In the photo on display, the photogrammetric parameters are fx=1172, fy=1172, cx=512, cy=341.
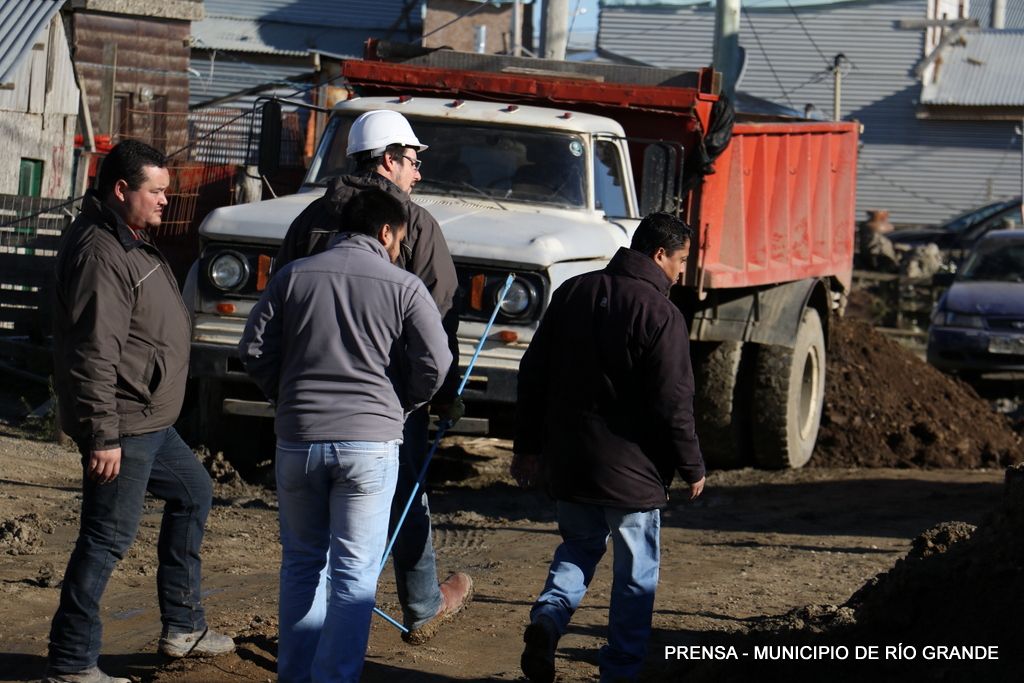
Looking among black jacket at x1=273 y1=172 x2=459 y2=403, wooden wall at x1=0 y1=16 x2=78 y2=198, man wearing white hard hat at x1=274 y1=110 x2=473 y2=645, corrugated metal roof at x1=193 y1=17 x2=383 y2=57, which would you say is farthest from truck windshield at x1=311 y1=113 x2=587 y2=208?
corrugated metal roof at x1=193 y1=17 x2=383 y2=57

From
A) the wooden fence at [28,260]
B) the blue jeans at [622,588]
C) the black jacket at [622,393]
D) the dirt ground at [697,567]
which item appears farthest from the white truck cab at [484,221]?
the wooden fence at [28,260]

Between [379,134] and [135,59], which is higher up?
[135,59]

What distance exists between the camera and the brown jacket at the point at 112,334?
361 centimetres

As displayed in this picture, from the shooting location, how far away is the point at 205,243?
6.58 meters

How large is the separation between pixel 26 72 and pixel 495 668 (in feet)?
38.1

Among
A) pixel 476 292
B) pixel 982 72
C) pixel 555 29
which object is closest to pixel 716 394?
pixel 476 292

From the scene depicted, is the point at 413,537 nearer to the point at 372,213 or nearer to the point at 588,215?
the point at 372,213

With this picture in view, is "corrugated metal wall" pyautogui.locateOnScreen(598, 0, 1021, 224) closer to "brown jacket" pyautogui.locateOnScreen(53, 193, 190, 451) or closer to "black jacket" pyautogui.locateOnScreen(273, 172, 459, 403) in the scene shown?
"black jacket" pyautogui.locateOnScreen(273, 172, 459, 403)

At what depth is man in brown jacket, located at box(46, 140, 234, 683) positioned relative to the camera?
11.9ft

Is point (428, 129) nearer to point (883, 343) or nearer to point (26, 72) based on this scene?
point (883, 343)

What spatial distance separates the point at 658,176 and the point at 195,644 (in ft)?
14.2

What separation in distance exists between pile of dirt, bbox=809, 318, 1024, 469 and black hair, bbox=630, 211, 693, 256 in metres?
6.33

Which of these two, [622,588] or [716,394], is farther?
[716,394]

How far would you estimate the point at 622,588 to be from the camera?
4.00m
